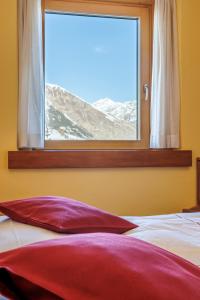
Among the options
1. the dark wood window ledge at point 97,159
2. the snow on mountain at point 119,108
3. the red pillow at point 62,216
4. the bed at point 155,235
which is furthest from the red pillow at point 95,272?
the snow on mountain at point 119,108

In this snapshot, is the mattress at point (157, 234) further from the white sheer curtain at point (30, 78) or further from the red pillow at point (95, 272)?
the white sheer curtain at point (30, 78)

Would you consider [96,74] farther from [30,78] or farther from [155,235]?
[155,235]

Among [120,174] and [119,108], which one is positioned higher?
[119,108]

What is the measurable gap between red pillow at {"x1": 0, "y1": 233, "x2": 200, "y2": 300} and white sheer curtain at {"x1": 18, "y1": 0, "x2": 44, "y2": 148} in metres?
1.70

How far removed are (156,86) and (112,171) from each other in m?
0.68

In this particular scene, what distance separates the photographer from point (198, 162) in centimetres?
272

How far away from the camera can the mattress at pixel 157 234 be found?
3.95 ft

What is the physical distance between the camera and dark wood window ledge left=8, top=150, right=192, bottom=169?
243 cm

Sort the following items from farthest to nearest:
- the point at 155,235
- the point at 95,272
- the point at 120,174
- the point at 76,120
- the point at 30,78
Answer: the point at 76,120, the point at 120,174, the point at 30,78, the point at 155,235, the point at 95,272

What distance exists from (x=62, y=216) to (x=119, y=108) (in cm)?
153

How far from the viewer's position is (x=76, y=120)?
8.91 ft

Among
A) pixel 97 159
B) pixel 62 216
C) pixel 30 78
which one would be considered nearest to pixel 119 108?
pixel 97 159

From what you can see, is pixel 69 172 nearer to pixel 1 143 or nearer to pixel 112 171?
pixel 112 171

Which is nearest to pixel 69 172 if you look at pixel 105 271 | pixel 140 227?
pixel 140 227
